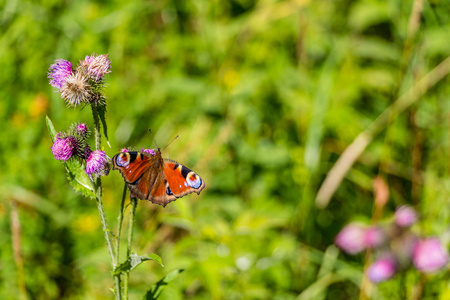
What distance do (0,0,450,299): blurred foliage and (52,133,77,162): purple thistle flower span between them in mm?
1006

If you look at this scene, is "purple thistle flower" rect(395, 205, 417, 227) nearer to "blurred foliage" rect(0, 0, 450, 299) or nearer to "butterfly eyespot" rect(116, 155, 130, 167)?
"blurred foliage" rect(0, 0, 450, 299)

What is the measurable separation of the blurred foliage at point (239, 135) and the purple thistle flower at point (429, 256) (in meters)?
0.16

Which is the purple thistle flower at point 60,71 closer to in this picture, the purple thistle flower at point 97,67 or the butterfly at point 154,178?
the purple thistle flower at point 97,67

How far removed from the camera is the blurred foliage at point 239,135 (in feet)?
8.07

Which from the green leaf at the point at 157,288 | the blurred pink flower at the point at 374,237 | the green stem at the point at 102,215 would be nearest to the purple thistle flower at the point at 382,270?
the blurred pink flower at the point at 374,237

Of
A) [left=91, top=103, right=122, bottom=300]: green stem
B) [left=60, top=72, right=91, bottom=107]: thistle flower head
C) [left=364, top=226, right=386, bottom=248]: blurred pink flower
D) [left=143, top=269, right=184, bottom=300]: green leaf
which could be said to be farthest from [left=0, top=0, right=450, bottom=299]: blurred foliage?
[left=60, top=72, right=91, bottom=107]: thistle flower head

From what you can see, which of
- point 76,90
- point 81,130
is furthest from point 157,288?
point 76,90

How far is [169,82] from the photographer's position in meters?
3.18

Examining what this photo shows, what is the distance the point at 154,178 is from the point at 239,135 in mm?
1839

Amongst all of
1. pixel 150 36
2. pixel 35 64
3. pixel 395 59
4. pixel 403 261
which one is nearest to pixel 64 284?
pixel 35 64

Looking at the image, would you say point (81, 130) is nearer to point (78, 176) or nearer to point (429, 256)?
point (78, 176)

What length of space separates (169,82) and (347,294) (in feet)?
6.13

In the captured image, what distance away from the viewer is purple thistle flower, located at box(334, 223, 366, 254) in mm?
2447

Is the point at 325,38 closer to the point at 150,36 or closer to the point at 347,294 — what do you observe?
the point at 150,36
